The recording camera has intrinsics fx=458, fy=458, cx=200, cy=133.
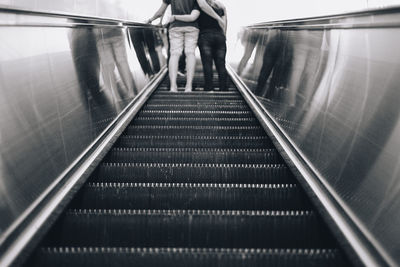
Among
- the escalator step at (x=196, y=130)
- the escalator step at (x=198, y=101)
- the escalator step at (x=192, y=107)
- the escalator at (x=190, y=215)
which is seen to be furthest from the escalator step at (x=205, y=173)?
the escalator step at (x=198, y=101)

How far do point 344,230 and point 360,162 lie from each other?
0.38 m

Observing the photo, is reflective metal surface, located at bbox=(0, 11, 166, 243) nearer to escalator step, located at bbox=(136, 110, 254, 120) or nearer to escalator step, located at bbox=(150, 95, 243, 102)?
escalator step, located at bbox=(136, 110, 254, 120)

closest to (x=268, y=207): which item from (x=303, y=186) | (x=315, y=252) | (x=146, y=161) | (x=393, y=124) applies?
(x=303, y=186)

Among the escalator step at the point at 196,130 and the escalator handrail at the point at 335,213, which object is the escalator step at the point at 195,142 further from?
the escalator step at the point at 196,130

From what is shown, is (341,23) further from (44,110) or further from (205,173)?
(44,110)

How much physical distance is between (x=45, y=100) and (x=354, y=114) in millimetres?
1768

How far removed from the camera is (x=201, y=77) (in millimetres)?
10320

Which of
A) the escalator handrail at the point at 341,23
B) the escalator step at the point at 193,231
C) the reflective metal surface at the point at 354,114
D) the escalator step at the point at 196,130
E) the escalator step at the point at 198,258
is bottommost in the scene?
the escalator step at the point at 196,130

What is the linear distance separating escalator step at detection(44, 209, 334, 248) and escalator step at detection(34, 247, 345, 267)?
13.9 inches

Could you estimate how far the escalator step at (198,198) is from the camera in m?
2.77

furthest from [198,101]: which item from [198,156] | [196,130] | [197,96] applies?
[198,156]

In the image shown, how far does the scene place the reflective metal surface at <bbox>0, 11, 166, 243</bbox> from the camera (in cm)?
215

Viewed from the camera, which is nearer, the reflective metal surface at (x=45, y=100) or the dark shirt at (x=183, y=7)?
the reflective metal surface at (x=45, y=100)

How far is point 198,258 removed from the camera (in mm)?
1913
